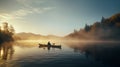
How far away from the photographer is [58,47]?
97.9 metres

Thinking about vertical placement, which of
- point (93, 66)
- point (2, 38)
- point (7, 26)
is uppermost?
point (7, 26)

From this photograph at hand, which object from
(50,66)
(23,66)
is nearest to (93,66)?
(50,66)

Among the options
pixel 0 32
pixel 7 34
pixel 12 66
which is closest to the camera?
pixel 12 66

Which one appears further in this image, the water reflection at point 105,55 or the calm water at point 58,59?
the water reflection at point 105,55

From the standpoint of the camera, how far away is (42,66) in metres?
37.4

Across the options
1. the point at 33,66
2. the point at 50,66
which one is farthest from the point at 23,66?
the point at 50,66

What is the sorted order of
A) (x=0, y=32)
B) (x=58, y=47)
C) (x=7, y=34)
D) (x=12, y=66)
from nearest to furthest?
(x=12, y=66), (x=58, y=47), (x=0, y=32), (x=7, y=34)

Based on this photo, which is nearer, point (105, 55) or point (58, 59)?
point (58, 59)

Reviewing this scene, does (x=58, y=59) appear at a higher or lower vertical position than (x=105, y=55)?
higher

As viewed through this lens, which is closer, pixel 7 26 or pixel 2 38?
pixel 2 38

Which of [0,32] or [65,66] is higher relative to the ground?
[0,32]

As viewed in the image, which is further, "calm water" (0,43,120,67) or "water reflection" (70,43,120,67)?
"water reflection" (70,43,120,67)

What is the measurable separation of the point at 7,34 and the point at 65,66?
554ft

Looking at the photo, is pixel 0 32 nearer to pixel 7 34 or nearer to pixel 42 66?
pixel 7 34
